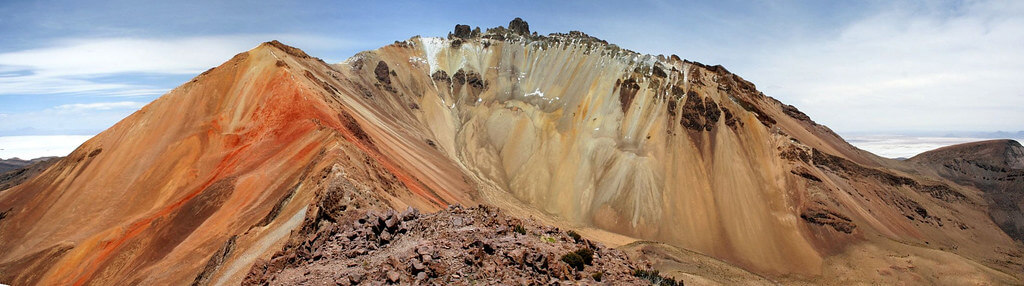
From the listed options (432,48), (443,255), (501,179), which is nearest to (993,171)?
(501,179)

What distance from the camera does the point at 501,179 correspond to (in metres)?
67.5

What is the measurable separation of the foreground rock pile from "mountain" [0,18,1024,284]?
0.41 m

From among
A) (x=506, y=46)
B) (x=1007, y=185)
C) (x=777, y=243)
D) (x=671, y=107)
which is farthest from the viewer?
(x=506, y=46)

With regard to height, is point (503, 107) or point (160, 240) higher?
point (503, 107)

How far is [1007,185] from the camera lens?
240ft

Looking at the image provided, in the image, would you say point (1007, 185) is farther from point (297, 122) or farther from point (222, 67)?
point (222, 67)

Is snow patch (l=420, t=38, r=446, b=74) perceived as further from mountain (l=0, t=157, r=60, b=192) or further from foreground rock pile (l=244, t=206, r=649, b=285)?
foreground rock pile (l=244, t=206, r=649, b=285)

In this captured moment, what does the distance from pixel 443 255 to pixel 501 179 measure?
54.4m

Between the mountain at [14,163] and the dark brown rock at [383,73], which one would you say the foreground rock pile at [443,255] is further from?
the mountain at [14,163]

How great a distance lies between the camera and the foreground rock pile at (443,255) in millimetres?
12422

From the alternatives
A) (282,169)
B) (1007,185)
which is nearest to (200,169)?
(282,169)

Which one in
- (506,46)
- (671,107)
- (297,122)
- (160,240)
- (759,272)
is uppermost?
(506,46)

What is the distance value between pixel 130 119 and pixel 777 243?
6099cm

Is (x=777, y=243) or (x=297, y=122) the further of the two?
(x=777, y=243)
